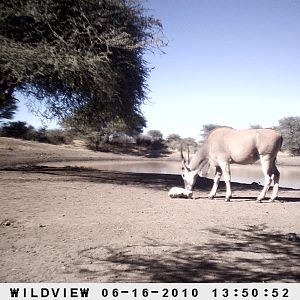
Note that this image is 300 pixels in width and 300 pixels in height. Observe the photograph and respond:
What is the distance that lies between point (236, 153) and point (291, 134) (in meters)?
42.1

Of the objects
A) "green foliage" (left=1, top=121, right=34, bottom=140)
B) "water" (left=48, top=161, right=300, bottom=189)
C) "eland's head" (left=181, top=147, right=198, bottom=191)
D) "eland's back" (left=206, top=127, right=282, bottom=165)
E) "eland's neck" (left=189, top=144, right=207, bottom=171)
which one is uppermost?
"green foliage" (left=1, top=121, right=34, bottom=140)

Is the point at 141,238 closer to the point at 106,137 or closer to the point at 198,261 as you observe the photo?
the point at 198,261

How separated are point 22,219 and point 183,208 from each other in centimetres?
402

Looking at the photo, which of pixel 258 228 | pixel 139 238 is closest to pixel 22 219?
pixel 139 238

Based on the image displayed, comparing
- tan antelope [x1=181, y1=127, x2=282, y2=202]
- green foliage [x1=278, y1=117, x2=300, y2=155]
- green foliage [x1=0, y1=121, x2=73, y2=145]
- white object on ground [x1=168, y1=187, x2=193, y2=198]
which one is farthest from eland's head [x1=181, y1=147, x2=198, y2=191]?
green foliage [x1=278, y1=117, x2=300, y2=155]

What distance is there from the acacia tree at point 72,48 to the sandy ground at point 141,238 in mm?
4178

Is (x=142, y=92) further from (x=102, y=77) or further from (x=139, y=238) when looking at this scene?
(x=139, y=238)

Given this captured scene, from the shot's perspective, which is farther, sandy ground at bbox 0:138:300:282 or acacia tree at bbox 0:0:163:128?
acacia tree at bbox 0:0:163:128

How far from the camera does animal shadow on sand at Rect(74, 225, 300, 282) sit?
4387mm

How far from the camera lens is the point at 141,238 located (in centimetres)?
605

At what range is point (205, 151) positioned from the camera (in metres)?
12.1

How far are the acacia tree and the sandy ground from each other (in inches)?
164

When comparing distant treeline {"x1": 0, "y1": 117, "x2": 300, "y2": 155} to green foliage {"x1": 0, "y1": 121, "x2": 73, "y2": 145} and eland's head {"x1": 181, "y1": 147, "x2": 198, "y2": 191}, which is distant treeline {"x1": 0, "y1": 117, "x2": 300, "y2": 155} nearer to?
green foliage {"x1": 0, "y1": 121, "x2": 73, "y2": 145}

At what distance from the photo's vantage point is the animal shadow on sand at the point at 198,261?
439 centimetres
